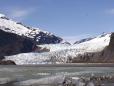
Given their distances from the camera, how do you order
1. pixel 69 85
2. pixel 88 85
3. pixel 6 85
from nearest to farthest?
pixel 88 85, pixel 69 85, pixel 6 85

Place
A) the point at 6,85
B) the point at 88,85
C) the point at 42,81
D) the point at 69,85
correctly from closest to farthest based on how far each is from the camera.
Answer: the point at 88,85
the point at 69,85
the point at 6,85
the point at 42,81

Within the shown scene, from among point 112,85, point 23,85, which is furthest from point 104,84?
point 23,85

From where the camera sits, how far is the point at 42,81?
59562mm

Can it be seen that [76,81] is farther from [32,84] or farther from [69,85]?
[32,84]

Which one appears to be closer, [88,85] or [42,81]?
[88,85]

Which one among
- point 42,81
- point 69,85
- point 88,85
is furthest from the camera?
point 42,81

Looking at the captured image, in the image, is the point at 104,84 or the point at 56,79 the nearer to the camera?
the point at 104,84

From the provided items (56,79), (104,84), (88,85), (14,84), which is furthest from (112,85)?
(14,84)

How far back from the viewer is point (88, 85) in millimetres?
48219

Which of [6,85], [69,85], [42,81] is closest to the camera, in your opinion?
[69,85]

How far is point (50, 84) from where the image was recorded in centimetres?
5647

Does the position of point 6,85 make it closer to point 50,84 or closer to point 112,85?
point 50,84

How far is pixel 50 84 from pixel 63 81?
1.85 meters

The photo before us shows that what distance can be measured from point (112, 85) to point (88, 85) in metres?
5.62
